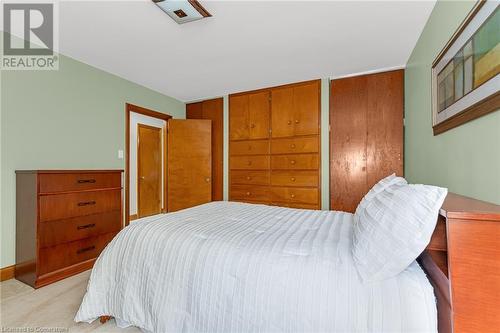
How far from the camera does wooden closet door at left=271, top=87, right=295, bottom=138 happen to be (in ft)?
11.8

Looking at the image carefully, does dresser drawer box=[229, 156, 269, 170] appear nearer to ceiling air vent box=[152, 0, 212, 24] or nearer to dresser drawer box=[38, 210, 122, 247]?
dresser drawer box=[38, 210, 122, 247]

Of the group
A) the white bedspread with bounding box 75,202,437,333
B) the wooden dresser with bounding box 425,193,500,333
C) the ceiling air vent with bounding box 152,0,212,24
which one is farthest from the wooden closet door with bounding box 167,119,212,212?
the wooden dresser with bounding box 425,193,500,333

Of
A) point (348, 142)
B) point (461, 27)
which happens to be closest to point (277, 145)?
point (348, 142)

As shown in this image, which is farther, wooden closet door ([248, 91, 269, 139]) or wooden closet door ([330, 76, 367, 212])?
wooden closet door ([248, 91, 269, 139])

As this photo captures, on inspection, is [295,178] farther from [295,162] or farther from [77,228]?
[77,228]

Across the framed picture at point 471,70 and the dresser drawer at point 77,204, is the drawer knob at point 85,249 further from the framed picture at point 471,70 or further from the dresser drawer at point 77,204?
the framed picture at point 471,70

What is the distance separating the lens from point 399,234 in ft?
3.04

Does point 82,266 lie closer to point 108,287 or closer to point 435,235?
point 108,287

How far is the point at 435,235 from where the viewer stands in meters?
1.07

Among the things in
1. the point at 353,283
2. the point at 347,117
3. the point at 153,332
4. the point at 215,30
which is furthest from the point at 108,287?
the point at 347,117

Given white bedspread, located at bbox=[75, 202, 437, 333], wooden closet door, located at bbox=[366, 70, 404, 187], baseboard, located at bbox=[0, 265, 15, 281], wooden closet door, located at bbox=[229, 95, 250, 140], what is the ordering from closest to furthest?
white bedspread, located at bbox=[75, 202, 437, 333] < baseboard, located at bbox=[0, 265, 15, 281] < wooden closet door, located at bbox=[366, 70, 404, 187] < wooden closet door, located at bbox=[229, 95, 250, 140]

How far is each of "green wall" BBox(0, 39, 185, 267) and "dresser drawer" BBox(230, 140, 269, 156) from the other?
5.57 feet

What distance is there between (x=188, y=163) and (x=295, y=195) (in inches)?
78.7

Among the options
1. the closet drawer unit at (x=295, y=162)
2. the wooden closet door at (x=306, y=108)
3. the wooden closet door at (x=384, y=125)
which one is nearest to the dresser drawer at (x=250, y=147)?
the closet drawer unit at (x=295, y=162)
